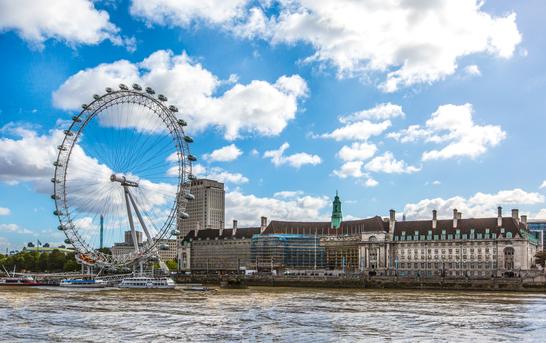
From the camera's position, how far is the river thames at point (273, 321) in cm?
3356

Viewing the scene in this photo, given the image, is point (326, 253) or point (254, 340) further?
point (326, 253)

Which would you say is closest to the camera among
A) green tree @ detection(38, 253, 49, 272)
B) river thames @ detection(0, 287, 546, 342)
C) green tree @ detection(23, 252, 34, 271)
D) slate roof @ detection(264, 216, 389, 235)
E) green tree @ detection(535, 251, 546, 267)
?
river thames @ detection(0, 287, 546, 342)

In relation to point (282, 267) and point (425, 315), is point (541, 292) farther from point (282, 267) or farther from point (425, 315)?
point (282, 267)

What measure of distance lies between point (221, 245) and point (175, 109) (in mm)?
66570

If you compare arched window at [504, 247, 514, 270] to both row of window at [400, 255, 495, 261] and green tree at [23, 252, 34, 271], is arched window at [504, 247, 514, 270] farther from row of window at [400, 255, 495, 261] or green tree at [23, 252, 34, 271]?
green tree at [23, 252, 34, 271]

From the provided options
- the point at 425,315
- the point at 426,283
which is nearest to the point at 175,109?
the point at 426,283

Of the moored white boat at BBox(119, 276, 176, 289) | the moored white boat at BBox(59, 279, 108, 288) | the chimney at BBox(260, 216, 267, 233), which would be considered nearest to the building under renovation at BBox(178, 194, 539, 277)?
the chimney at BBox(260, 216, 267, 233)

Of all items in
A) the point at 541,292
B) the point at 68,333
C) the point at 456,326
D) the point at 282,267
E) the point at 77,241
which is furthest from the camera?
the point at 282,267

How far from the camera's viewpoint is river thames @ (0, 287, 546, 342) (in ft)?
110

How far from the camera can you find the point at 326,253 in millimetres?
127750

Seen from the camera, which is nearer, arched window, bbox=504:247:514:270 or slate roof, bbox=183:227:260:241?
arched window, bbox=504:247:514:270

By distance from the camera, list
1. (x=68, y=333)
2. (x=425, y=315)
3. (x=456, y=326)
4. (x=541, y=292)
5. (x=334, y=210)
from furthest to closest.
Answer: (x=334, y=210) < (x=541, y=292) < (x=425, y=315) < (x=456, y=326) < (x=68, y=333)

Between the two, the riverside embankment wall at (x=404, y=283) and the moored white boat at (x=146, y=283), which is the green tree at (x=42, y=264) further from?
the moored white boat at (x=146, y=283)

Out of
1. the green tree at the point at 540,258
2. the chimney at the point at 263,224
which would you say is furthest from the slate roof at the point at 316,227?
the green tree at the point at 540,258
